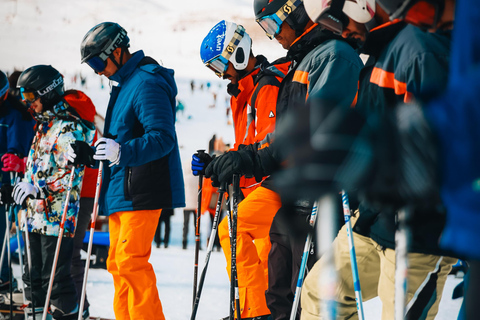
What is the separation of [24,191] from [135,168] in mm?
998

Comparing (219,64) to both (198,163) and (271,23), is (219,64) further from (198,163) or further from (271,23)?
(198,163)

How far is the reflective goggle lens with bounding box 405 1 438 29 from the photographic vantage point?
4.04 ft

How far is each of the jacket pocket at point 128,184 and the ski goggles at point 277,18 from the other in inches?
46.8

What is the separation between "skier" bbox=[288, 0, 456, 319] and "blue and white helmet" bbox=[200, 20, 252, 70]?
1608 millimetres

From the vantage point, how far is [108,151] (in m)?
3.04

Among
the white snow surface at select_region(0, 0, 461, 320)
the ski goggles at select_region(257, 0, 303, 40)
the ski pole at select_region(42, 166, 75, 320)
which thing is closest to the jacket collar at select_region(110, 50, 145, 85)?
the ski pole at select_region(42, 166, 75, 320)

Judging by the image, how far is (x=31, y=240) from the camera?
12.7ft

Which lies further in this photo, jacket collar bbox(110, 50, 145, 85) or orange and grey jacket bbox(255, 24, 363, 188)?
jacket collar bbox(110, 50, 145, 85)

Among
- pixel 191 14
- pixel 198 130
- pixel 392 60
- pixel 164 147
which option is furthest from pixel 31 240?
pixel 191 14

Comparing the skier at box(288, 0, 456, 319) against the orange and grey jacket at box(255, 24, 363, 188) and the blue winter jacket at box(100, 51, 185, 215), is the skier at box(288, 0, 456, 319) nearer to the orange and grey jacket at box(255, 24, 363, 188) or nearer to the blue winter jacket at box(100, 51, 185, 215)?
the orange and grey jacket at box(255, 24, 363, 188)

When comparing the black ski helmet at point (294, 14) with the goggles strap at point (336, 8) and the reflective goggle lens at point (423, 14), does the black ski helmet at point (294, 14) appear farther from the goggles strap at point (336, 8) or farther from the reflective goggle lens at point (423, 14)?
the reflective goggle lens at point (423, 14)

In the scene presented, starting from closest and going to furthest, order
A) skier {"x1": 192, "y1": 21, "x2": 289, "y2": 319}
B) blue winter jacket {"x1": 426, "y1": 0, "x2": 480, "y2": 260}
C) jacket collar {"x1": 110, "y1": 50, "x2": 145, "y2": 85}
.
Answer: blue winter jacket {"x1": 426, "y1": 0, "x2": 480, "y2": 260} < skier {"x1": 192, "y1": 21, "x2": 289, "y2": 319} < jacket collar {"x1": 110, "y1": 50, "x2": 145, "y2": 85}

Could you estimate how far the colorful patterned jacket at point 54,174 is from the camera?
379 cm

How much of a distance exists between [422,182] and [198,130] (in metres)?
10.6
